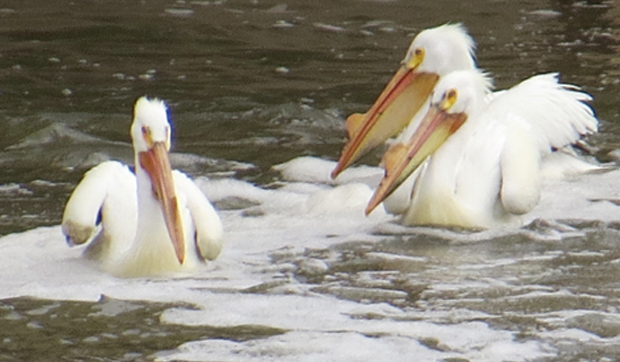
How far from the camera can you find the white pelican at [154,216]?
4.80 metres

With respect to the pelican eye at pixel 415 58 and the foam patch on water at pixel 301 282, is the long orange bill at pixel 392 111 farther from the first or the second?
the foam patch on water at pixel 301 282

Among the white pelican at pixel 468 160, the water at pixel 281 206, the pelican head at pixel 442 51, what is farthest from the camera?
the pelican head at pixel 442 51

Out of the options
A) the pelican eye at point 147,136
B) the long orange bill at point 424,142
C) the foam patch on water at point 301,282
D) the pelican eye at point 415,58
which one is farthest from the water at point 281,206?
the pelican eye at point 415,58

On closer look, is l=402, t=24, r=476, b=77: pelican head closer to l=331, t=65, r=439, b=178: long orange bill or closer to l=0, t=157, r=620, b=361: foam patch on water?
l=331, t=65, r=439, b=178: long orange bill

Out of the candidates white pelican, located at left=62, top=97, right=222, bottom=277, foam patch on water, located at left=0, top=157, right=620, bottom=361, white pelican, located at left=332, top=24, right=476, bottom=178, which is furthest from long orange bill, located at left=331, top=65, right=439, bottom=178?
white pelican, located at left=62, top=97, right=222, bottom=277

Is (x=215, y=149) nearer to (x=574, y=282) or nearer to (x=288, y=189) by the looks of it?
(x=288, y=189)

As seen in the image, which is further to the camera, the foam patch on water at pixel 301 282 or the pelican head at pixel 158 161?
the pelican head at pixel 158 161

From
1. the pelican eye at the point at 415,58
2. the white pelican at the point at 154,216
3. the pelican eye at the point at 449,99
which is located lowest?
the white pelican at the point at 154,216

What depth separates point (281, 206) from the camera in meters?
6.10

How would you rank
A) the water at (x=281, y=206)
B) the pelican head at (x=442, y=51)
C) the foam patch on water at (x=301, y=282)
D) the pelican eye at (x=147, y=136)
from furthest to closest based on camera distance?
the pelican head at (x=442, y=51) < the pelican eye at (x=147, y=136) < the water at (x=281, y=206) < the foam patch on water at (x=301, y=282)

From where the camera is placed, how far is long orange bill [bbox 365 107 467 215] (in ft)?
18.6

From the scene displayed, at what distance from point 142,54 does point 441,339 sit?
5828 millimetres

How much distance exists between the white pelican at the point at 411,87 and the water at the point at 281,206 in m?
0.32

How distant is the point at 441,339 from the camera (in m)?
4.02
